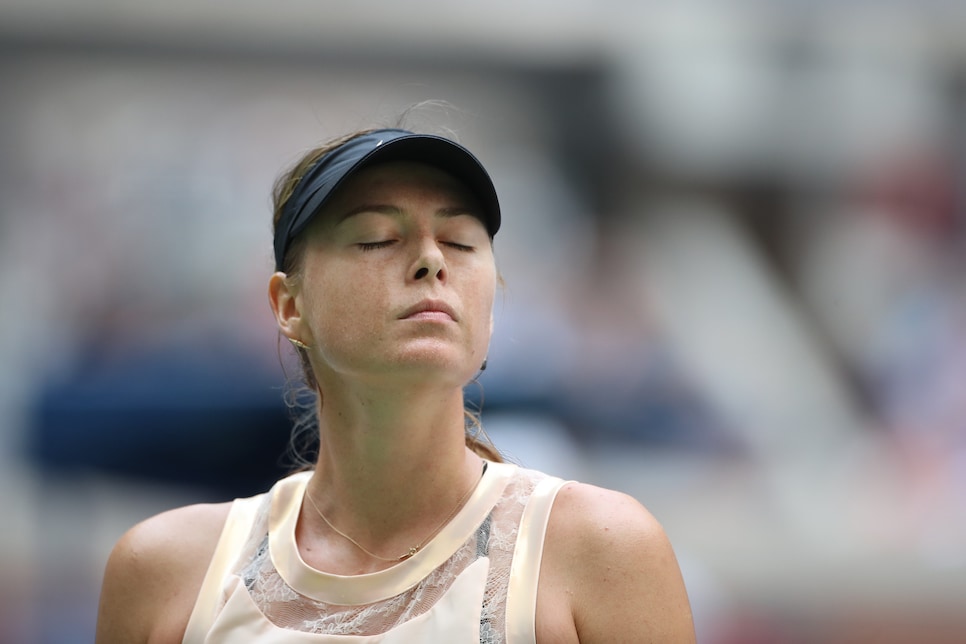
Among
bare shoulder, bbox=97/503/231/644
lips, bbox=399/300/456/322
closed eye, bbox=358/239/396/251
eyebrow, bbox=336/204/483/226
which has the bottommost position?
bare shoulder, bbox=97/503/231/644

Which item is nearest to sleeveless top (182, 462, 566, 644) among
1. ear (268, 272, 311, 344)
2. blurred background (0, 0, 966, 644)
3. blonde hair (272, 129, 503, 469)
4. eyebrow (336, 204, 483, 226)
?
blonde hair (272, 129, 503, 469)

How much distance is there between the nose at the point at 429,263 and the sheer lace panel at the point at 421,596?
0.37 metres

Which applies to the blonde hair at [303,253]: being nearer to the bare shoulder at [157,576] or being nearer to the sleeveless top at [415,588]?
the sleeveless top at [415,588]

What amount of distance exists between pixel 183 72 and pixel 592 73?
1813 mm

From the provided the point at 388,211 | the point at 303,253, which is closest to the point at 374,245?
the point at 388,211

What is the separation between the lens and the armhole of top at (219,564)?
1665 millimetres

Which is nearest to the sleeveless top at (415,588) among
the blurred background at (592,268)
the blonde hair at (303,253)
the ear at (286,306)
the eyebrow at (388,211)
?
the blonde hair at (303,253)

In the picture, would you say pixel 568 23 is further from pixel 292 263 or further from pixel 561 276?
pixel 292 263

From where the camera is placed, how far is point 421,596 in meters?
1.57

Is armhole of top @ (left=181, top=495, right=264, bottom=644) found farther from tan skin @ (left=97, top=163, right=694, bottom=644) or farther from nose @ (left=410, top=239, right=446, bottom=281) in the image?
nose @ (left=410, top=239, right=446, bottom=281)

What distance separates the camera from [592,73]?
4.66 metres

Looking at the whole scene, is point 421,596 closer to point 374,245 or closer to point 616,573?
point 616,573

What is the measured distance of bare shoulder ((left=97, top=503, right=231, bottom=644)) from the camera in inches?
68.3

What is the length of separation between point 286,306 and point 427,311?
1.11 feet
